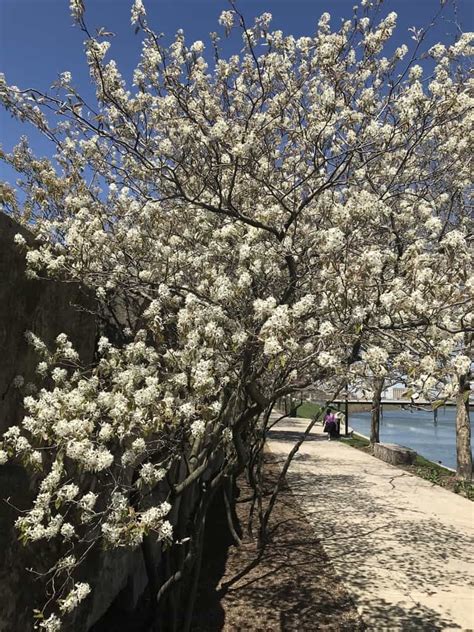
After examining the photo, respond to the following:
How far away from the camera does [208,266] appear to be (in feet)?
15.0

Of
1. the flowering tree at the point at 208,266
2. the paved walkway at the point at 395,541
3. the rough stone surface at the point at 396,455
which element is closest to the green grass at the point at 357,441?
the rough stone surface at the point at 396,455

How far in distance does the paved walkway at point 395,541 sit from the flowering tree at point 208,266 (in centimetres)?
222

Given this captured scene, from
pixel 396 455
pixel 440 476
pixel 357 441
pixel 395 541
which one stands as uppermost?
pixel 357 441

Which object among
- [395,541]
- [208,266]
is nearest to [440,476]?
[395,541]

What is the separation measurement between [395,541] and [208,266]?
5.04 meters

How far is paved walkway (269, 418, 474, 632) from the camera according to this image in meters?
5.28

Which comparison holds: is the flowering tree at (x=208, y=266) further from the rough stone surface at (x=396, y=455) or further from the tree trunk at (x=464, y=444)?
the rough stone surface at (x=396, y=455)

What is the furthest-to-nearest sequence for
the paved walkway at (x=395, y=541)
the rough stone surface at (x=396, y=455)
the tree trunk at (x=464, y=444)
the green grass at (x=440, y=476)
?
the rough stone surface at (x=396, y=455) → the tree trunk at (x=464, y=444) → the green grass at (x=440, y=476) → the paved walkway at (x=395, y=541)

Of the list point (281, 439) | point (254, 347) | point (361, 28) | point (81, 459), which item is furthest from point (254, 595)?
point (281, 439)

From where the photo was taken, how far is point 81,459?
283 cm

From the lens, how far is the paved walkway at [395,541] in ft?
17.3

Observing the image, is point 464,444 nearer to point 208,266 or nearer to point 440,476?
point 440,476

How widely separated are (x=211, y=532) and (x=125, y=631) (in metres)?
3.35

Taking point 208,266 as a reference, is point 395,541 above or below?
below
